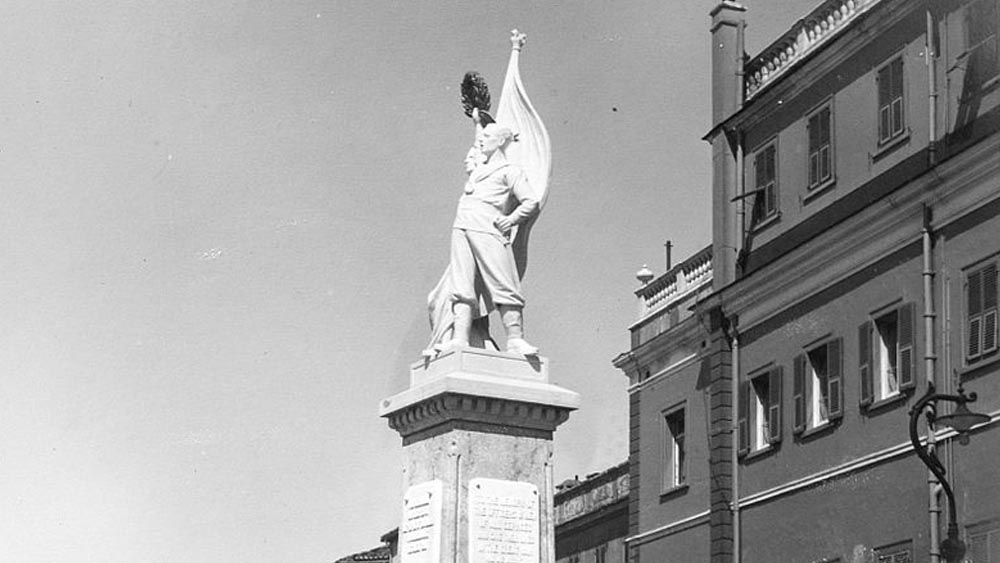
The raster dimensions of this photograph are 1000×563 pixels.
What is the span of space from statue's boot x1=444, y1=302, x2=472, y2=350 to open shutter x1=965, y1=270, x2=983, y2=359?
43.3ft

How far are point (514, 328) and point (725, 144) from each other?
21.3 metres

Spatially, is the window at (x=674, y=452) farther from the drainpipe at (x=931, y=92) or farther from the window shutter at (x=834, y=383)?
the drainpipe at (x=931, y=92)

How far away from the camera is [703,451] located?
36.4 meters

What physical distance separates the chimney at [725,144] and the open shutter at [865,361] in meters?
5.74

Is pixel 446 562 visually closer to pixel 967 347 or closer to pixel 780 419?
Answer: pixel 967 347

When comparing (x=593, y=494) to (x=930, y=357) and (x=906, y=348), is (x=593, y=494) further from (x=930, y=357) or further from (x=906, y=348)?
(x=930, y=357)

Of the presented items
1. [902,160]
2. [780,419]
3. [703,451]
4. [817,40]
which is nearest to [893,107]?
[902,160]

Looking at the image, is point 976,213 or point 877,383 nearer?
point 976,213

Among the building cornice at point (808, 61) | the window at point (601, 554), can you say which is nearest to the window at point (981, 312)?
the building cornice at point (808, 61)

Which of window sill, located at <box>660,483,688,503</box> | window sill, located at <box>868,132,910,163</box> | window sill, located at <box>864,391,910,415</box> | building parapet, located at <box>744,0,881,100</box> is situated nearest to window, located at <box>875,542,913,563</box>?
window sill, located at <box>864,391,910,415</box>

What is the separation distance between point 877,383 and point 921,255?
2.11m

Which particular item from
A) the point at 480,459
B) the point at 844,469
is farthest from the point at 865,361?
the point at 480,459

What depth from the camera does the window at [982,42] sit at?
2773cm

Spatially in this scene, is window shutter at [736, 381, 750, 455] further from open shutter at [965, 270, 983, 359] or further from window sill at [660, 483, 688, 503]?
open shutter at [965, 270, 983, 359]
